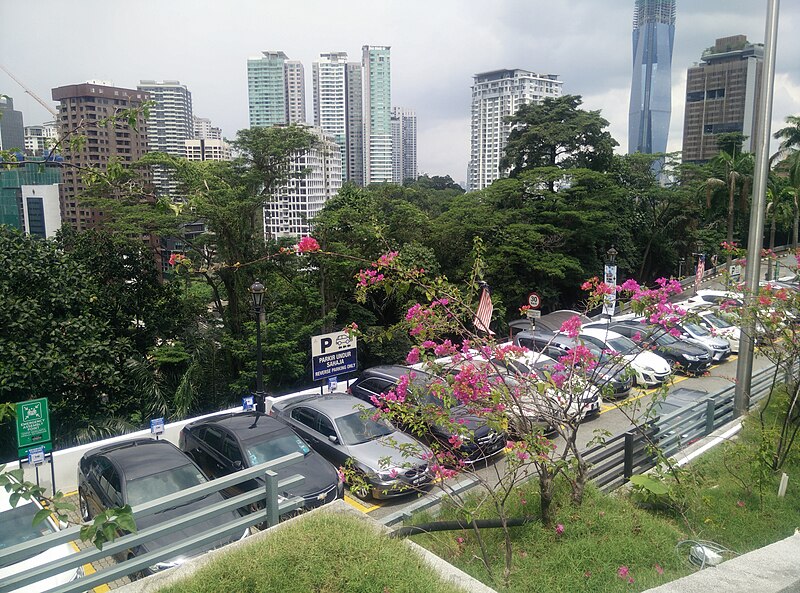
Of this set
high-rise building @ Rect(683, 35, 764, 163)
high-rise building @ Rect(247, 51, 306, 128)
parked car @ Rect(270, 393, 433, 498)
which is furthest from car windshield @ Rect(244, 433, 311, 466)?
high-rise building @ Rect(247, 51, 306, 128)

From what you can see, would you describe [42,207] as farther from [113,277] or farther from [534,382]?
[534,382]

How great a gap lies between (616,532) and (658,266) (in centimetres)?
3692

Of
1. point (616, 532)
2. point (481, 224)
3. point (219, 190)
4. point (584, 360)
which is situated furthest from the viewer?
point (481, 224)

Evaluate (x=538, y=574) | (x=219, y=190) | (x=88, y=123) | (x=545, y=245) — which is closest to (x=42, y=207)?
(x=219, y=190)

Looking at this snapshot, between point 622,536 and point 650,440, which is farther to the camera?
point 650,440

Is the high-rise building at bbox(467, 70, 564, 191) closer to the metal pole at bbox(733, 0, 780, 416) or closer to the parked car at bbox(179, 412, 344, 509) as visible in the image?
the metal pole at bbox(733, 0, 780, 416)

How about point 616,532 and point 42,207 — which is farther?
point 42,207

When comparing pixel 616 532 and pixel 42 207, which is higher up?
pixel 42 207

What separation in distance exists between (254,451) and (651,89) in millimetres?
131007

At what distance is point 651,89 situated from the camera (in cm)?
12069

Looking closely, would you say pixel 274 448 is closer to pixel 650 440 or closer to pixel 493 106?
pixel 650 440

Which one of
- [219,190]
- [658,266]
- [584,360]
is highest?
[219,190]

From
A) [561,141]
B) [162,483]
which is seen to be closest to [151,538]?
[162,483]

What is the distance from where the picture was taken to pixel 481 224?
27297mm
